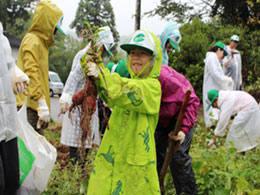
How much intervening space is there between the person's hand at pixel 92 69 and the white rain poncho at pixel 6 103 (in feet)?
1.88

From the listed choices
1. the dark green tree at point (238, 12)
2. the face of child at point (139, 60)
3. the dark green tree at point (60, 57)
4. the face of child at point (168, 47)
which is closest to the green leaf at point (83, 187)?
the face of child at point (139, 60)

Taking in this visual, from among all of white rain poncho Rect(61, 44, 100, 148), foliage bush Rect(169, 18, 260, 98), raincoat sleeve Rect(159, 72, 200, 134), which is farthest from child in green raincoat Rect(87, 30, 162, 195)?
foliage bush Rect(169, 18, 260, 98)

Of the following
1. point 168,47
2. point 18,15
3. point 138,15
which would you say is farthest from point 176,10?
point 18,15

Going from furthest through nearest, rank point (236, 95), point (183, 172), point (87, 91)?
point (236, 95) → point (183, 172) → point (87, 91)

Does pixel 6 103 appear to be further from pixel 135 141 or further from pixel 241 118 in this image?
pixel 241 118

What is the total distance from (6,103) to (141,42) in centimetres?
92

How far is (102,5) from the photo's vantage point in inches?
1528

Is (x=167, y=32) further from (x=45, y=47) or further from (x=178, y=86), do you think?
(x=45, y=47)

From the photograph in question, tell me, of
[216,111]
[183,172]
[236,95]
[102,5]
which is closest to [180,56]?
[216,111]

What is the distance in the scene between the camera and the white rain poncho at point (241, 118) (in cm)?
445

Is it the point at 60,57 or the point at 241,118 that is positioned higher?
the point at 241,118

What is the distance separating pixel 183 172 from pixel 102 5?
125ft

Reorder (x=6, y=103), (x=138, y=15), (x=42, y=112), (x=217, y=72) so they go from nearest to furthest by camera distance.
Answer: (x=6, y=103), (x=42, y=112), (x=217, y=72), (x=138, y=15)

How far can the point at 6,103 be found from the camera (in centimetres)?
191
